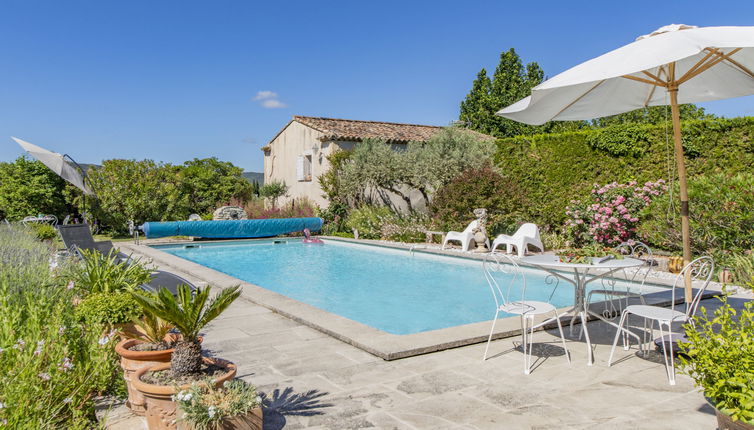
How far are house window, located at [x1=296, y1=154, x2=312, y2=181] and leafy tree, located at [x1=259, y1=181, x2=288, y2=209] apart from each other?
5.39 ft

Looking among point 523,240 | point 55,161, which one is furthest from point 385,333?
point 55,161

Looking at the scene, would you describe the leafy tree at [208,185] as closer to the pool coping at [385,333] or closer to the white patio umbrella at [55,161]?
the white patio umbrella at [55,161]

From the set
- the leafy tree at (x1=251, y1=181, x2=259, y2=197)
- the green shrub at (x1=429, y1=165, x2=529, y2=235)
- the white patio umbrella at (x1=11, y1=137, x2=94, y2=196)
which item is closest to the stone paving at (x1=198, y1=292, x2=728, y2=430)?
the white patio umbrella at (x1=11, y1=137, x2=94, y2=196)

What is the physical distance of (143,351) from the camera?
328 cm

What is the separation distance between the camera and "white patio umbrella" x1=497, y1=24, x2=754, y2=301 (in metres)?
3.65

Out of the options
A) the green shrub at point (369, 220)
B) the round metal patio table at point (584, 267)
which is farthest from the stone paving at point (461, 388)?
the green shrub at point (369, 220)

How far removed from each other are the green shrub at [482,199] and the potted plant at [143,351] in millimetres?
10387

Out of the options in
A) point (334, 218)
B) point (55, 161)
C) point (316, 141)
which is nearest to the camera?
point (55, 161)

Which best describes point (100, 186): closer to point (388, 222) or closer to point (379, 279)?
point (388, 222)

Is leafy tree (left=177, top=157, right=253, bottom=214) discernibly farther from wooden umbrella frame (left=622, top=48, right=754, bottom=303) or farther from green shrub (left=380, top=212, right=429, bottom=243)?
wooden umbrella frame (left=622, top=48, right=754, bottom=303)

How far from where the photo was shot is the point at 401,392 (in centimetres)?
358

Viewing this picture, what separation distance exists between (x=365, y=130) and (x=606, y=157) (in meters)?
10.8

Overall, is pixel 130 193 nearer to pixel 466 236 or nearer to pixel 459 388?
pixel 466 236

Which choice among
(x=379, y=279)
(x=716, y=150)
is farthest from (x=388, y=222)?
(x=716, y=150)
